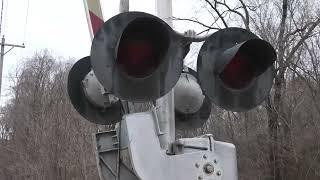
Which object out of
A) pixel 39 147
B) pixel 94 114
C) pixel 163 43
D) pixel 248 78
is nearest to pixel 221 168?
pixel 248 78

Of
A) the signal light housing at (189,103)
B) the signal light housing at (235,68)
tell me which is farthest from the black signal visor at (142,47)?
the signal light housing at (189,103)

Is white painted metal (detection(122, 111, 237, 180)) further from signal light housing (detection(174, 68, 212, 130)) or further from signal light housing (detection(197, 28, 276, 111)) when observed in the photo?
signal light housing (detection(174, 68, 212, 130))

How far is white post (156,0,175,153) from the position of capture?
3.49m

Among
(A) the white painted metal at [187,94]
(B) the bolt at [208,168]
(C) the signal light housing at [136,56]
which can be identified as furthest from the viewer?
(A) the white painted metal at [187,94]

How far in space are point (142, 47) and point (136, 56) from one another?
0.06 m

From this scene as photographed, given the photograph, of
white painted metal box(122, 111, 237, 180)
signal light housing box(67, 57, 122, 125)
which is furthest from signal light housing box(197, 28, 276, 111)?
signal light housing box(67, 57, 122, 125)

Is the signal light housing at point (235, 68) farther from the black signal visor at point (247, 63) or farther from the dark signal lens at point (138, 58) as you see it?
the dark signal lens at point (138, 58)

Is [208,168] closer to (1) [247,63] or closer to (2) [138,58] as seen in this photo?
(1) [247,63]

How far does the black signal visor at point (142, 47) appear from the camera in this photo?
2.86 meters

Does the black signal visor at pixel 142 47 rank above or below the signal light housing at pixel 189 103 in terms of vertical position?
above

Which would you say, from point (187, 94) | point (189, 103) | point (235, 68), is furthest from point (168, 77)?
point (189, 103)

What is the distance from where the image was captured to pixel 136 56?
9.69ft

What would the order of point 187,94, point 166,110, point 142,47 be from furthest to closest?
point 187,94
point 166,110
point 142,47

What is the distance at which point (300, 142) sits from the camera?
2186 cm
